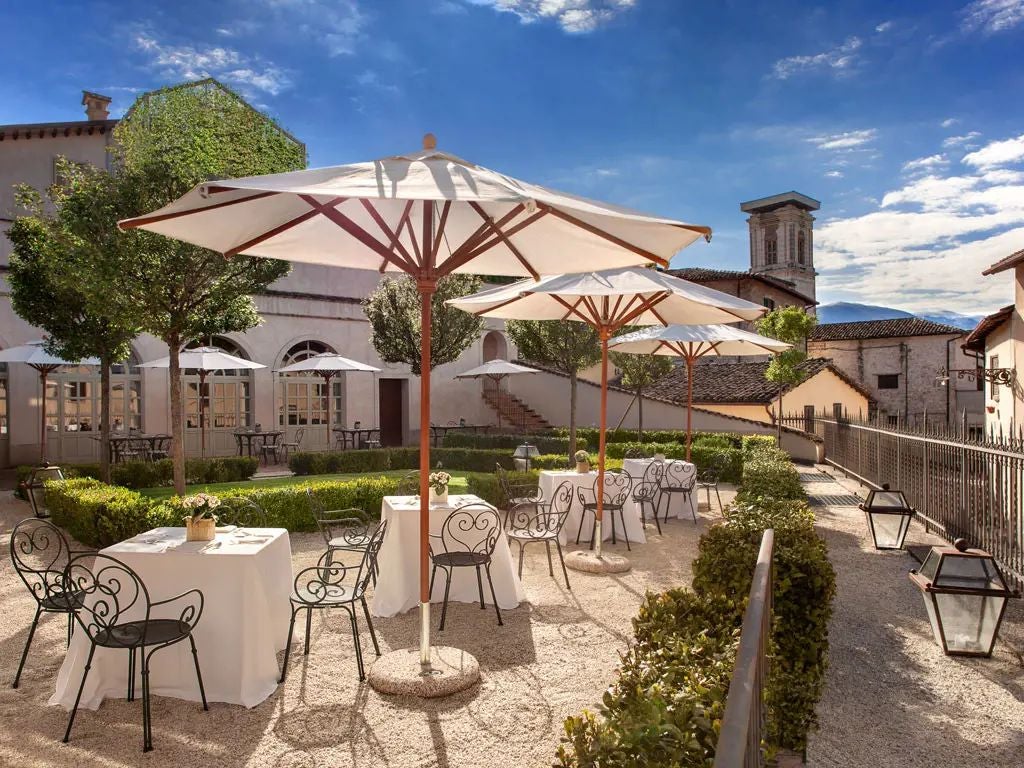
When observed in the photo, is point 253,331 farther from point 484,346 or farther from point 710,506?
point 710,506

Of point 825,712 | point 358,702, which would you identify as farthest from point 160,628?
point 825,712

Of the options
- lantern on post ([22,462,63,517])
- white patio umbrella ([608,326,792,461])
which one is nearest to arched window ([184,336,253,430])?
lantern on post ([22,462,63,517])

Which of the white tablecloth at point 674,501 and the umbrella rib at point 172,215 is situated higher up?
the umbrella rib at point 172,215

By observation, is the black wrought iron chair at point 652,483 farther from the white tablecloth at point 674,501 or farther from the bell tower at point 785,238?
the bell tower at point 785,238

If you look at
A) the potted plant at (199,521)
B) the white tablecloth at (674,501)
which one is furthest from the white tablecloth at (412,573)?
the white tablecloth at (674,501)

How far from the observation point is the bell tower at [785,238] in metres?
52.1

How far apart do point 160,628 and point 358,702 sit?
123 cm

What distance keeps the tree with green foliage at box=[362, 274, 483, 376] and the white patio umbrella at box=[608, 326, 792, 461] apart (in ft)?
20.1

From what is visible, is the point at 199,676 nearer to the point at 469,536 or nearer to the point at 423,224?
the point at 469,536

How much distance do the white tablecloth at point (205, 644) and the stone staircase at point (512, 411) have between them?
19719 millimetres

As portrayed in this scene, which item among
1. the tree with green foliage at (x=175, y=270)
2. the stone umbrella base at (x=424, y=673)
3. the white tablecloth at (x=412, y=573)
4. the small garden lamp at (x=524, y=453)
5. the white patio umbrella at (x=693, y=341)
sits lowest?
the stone umbrella base at (x=424, y=673)

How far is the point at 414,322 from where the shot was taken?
16609 mm

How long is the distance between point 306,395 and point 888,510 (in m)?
16.6

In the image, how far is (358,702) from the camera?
4.11m
